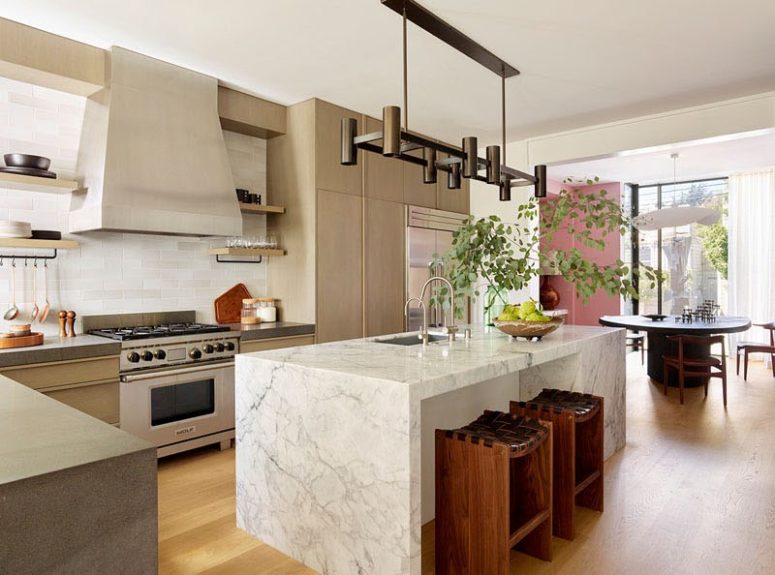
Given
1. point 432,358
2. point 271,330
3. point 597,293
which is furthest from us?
point 597,293

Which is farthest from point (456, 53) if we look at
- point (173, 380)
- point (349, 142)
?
point (173, 380)

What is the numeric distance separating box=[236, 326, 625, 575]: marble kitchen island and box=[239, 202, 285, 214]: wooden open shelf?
1.89 meters

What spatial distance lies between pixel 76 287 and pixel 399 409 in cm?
279

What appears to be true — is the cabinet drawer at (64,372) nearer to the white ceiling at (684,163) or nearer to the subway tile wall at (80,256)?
the subway tile wall at (80,256)

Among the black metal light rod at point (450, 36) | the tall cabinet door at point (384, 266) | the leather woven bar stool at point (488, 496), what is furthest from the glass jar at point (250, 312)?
the leather woven bar stool at point (488, 496)

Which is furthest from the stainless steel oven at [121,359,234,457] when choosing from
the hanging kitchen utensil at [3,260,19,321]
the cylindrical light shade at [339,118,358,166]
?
the cylindrical light shade at [339,118,358,166]

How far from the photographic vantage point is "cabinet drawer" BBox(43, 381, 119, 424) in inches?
119

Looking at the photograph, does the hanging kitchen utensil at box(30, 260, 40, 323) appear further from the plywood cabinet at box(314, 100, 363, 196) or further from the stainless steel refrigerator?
the stainless steel refrigerator

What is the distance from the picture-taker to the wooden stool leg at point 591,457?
2797 millimetres

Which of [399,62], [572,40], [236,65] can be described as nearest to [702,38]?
[572,40]

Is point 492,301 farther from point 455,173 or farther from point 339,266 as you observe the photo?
point 339,266

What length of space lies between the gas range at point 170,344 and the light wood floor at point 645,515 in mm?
683

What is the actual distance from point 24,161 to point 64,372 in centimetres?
127

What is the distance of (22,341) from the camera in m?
3.04
